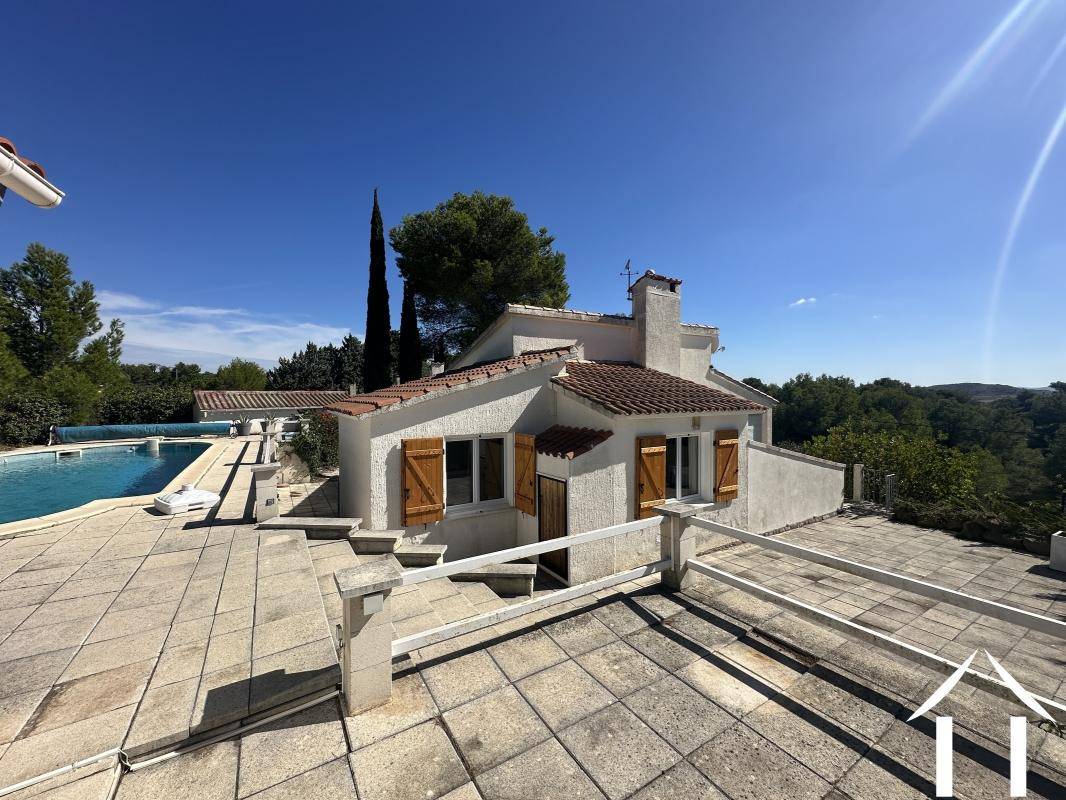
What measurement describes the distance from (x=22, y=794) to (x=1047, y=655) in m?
10.2

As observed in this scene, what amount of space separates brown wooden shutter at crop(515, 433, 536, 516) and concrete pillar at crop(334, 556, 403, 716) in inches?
207

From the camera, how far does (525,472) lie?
867 cm

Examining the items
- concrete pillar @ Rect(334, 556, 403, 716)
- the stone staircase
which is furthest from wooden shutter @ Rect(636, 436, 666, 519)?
concrete pillar @ Rect(334, 556, 403, 716)

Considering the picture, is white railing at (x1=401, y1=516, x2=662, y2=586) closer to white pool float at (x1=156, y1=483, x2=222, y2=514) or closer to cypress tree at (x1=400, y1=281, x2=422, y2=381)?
white pool float at (x1=156, y1=483, x2=222, y2=514)

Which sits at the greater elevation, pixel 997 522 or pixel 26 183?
pixel 26 183

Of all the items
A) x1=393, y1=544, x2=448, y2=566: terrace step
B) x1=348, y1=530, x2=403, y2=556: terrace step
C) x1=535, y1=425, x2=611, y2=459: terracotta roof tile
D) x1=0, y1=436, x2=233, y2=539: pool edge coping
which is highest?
x1=535, y1=425, x2=611, y2=459: terracotta roof tile

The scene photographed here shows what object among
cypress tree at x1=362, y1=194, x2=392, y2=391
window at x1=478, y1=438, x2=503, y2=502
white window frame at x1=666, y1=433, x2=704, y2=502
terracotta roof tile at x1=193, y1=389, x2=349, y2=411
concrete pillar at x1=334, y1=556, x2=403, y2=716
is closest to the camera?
concrete pillar at x1=334, y1=556, x2=403, y2=716

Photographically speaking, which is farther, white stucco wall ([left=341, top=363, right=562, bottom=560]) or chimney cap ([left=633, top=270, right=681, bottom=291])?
chimney cap ([left=633, top=270, right=681, bottom=291])

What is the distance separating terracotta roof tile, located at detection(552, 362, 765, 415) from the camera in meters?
8.41

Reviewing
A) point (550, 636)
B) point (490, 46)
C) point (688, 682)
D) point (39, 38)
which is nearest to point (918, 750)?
point (688, 682)

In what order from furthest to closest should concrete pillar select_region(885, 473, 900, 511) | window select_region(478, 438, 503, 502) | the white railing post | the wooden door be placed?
concrete pillar select_region(885, 473, 900, 511), window select_region(478, 438, 503, 502), the wooden door, the white railing post

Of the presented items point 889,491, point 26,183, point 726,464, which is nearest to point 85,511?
point 26,183

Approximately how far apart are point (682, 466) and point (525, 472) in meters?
4.70

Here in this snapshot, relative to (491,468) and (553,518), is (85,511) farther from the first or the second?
(553,518)
